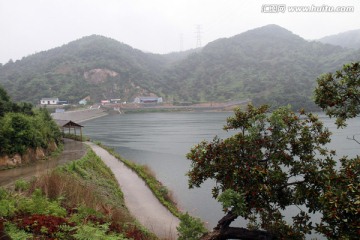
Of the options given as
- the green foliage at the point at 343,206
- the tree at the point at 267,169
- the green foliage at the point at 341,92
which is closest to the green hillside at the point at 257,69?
the tree at the point at 267,169

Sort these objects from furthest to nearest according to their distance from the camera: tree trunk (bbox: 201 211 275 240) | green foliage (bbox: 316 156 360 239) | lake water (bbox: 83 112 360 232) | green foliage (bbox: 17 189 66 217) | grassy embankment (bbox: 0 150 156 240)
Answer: lake water (bbox: 83 112 360 232), green foliage (bbox: 17 189 66 217), tree trunk (bbox: 201 211 275 240), grassy embankment (bbox: 0 150 156 240), green foliage (bbox: 316 156 360 239)

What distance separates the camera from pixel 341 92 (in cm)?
661

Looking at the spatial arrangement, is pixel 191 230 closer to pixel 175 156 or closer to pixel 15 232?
pixel 15 232

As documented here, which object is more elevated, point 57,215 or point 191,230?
point 57,215

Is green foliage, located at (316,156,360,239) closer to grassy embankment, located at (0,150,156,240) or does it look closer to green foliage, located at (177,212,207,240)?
green foliage, located at (177,212,207,240)

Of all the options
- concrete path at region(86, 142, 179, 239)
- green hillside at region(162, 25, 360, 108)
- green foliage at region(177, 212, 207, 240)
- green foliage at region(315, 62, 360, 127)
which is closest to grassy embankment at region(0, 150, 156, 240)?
green foliage at region(177, 212, 207, 240)

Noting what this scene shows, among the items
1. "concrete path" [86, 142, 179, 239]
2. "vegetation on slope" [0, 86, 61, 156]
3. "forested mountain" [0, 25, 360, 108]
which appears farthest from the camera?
"forested mountain" [0, 25, 360, 108]

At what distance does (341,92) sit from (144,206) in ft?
38.8

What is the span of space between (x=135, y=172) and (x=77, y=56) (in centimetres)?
13052

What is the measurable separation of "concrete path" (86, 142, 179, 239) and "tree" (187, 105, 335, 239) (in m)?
4.51

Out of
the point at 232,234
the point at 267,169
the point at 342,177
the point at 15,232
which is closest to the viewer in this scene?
the point at 342,177

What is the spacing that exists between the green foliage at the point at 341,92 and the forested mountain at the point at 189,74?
73707 millimetres

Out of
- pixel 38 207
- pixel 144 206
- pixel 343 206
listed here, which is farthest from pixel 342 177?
pixel 144 206

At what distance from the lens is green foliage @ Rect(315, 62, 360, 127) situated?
6.42 m
